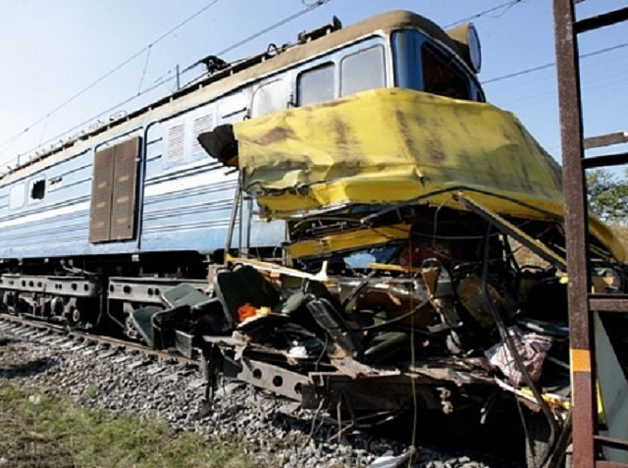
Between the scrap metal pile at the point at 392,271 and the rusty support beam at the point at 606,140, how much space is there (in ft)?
3.47

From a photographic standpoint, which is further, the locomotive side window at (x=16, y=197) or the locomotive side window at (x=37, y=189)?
the locomotive side window at (x=16, y=197)

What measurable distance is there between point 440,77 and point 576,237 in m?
3.89

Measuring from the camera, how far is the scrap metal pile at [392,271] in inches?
132

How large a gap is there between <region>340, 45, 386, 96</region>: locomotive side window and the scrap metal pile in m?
0.76

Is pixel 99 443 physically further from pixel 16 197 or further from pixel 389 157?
pixel 16 197

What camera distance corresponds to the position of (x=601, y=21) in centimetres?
220

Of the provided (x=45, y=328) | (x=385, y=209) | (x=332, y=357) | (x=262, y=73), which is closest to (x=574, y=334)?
(x=385, y=209)

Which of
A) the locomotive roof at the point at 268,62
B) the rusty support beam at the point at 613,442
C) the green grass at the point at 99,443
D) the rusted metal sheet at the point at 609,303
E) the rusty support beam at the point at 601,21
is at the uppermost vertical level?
the locomotive roof at the point at 268,62

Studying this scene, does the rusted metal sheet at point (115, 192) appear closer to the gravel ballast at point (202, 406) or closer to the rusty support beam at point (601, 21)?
the gravel ballast at point (202, 406)

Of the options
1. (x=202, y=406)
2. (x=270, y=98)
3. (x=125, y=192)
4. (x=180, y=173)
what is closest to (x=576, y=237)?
(x=202, y=406)

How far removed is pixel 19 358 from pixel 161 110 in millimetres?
4140

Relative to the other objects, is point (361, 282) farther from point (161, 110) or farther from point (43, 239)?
point (43, 239)

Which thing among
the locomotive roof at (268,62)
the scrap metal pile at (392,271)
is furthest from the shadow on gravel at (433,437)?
the locomotive roof at (268,62)

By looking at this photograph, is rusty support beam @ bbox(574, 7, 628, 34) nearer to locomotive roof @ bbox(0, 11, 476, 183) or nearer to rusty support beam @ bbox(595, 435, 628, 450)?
rusty support beam @ bbox(595, 435, 628, 450)
